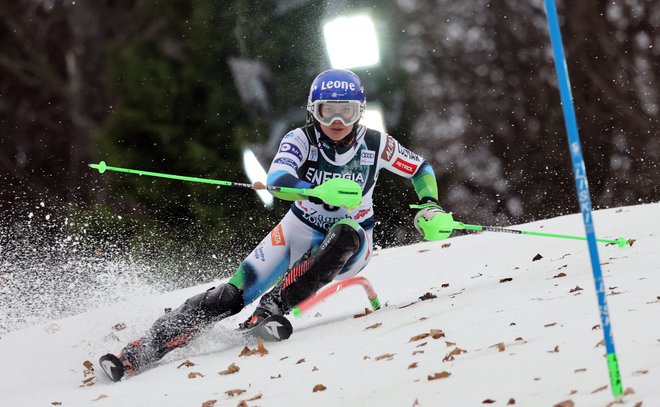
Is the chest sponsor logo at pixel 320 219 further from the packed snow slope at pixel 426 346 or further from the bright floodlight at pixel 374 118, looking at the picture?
the bright floodlight at pixel 374 118

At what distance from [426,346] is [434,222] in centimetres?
137

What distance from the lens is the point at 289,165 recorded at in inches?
218

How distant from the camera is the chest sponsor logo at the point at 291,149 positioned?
561 centimetres

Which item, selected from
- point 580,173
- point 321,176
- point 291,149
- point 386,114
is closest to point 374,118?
point 386,114

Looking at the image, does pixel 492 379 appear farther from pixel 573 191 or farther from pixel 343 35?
pixel 573 191

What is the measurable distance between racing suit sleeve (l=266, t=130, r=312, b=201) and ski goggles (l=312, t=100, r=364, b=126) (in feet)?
0.57

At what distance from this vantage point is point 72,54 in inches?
786

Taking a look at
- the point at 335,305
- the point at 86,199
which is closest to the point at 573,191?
the point at 86,199

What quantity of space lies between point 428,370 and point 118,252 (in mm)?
9726

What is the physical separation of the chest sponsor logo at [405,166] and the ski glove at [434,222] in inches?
12.7

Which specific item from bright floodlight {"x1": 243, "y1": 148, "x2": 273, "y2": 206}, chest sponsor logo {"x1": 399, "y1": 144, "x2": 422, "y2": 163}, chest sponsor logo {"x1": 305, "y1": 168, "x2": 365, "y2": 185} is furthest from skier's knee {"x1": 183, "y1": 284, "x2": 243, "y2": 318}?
bright floodlight {"x1": 243, "y1": 148, "x2": 273, "y2": 206}

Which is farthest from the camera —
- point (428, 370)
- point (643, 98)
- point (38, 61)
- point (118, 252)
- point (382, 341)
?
point (38, 61)

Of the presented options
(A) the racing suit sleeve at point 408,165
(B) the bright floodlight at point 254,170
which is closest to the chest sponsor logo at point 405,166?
(A) the racing suit sleeve at point 408,165

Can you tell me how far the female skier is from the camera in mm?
5434
